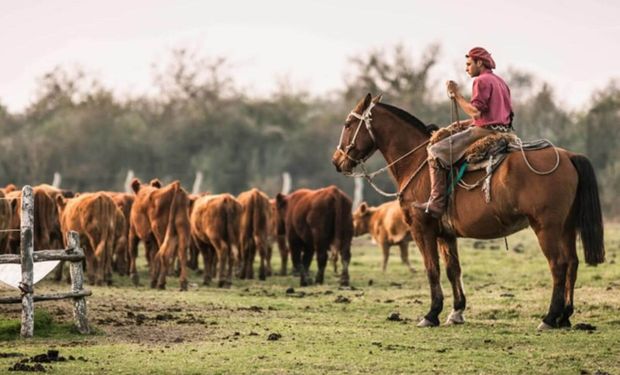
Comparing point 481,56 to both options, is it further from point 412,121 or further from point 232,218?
point 232,218

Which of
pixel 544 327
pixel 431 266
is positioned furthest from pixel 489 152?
pixel 544 327

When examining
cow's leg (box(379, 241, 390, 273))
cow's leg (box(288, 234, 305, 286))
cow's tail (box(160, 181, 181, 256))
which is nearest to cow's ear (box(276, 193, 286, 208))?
cow's leg (box(288, 234, 305, 286))

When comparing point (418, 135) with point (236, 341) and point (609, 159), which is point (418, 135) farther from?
point (609, 159)

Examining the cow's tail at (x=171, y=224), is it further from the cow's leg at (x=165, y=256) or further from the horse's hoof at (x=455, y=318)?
the horse's hoof at (x=455, y=318)

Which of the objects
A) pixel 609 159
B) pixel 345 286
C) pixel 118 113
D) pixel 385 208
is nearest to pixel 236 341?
pixel 345 286

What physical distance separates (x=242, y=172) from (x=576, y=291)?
5063cm

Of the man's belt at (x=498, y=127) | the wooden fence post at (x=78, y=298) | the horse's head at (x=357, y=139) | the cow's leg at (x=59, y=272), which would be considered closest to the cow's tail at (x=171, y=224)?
the cow's leg at (x=59, y=272)

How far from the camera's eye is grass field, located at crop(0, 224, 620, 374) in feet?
39.2

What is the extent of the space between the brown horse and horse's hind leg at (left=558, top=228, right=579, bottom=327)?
13 millimetres

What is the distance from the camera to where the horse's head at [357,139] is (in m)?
16.8

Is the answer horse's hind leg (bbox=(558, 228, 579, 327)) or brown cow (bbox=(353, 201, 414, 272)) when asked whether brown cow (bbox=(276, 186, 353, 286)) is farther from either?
horse's hind leg (bbox=(558, 228, 579, 327))

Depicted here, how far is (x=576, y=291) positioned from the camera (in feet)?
65.4

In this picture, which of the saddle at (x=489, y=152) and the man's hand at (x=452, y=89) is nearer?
the saddle at (x=489, y=152)

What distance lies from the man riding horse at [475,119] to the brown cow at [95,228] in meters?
10.0
